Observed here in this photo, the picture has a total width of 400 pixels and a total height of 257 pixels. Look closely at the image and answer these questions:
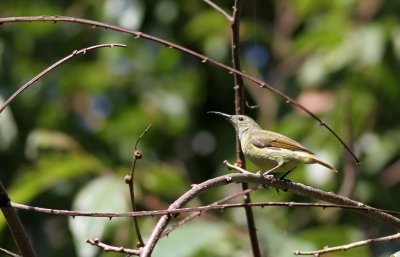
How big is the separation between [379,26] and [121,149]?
8.83 feet

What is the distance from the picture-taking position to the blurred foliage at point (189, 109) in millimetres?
5637

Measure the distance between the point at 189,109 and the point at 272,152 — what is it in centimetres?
439

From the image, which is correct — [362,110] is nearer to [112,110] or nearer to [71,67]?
[112,110]

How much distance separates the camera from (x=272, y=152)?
3898 millimetres

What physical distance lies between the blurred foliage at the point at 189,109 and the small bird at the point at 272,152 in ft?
2.82

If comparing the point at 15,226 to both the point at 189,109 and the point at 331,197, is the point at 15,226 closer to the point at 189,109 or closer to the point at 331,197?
the point at 331,197

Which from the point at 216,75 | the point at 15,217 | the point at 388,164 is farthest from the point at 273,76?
the point at 15,217

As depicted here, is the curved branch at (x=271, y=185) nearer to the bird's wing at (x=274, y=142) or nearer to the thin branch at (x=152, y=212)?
the thin branch at (x=152, y=212)

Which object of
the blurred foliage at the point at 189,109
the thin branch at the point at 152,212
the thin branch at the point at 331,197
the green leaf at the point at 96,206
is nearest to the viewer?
the thin branch at the point at 152,212

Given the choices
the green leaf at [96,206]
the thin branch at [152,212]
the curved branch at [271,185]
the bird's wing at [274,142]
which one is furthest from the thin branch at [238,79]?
the green leaf at [96,206]

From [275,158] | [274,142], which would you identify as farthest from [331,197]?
[274,142]

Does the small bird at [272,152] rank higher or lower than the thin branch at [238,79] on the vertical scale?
higher

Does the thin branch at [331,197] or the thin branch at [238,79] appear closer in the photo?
the thin branch at [331,197]

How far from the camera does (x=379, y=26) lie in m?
6.82
